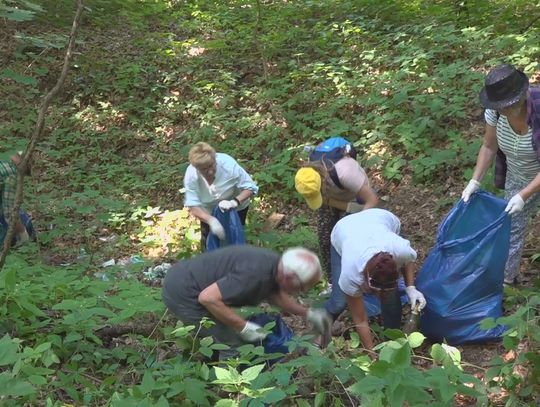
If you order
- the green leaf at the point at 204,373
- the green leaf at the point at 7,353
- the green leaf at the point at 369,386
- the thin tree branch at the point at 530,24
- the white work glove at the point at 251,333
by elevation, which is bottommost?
the white work glove at the point at 251,333

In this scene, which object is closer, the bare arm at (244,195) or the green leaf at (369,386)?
the green leaf at (369,386)

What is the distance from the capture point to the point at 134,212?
22.8 ft

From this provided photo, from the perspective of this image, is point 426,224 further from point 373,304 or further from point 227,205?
point 227,205

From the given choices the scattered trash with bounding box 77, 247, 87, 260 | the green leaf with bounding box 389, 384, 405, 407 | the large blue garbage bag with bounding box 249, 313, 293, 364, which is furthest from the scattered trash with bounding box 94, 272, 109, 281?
the green leaf with bounding box 389, 384, 405, 407

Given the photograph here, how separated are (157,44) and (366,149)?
5.68m

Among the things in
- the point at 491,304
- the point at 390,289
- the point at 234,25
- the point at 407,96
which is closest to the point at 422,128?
the point at 407,96

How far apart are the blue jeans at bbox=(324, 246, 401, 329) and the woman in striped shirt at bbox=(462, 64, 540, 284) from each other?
2.82 feet

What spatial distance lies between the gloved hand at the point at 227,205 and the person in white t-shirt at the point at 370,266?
1.23m

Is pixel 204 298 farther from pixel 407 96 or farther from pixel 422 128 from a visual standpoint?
pixel 407 96

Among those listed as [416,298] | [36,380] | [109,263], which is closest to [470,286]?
[416,298]

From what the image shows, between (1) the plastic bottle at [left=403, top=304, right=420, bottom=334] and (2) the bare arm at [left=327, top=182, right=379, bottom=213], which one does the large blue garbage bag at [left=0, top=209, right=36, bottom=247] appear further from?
(1) the plastic bottle at [left=403, top=304, right=420, bottom=334]

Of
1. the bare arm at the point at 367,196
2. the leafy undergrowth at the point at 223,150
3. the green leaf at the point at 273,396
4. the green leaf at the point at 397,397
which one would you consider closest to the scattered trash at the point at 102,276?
the leafy undergrowth at the point at 223,150

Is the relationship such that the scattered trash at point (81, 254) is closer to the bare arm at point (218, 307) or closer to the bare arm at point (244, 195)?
the bare arm at point (244, 195)

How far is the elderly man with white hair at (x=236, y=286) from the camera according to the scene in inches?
118
